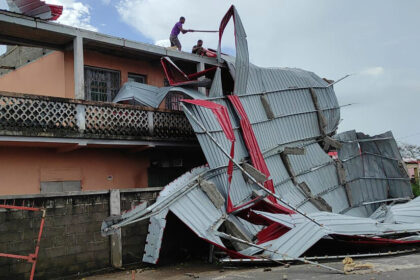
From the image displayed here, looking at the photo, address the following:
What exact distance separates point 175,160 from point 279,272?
293 inches

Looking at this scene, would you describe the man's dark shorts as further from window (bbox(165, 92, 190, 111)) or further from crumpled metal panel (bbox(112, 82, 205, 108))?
crumpled metal panel (bbox(112, 82, 205, 108))

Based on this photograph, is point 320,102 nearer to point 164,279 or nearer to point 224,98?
point 224,98

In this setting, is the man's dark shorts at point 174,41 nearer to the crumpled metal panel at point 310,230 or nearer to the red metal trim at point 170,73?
the red metal trim at point 170,73

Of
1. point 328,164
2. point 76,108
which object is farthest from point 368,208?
point 76,108

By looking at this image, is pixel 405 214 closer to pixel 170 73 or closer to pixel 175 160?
pixel 175 160

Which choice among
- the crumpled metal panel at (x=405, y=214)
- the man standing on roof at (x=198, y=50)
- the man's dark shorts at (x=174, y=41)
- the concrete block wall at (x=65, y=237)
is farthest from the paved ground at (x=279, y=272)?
the man's dark shorts at (x=174, y=41)

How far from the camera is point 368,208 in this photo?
50.3 ft

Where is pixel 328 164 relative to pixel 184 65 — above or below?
below

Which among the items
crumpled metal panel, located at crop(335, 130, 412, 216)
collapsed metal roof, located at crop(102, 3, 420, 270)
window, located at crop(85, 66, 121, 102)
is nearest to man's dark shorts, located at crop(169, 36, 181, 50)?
collapsed metal roof, located at crop(102, 3, 420, 270)

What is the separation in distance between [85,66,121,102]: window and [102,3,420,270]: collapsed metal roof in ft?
12.6

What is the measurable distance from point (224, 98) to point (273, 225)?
4033 mm

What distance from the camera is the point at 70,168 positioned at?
40.4ft

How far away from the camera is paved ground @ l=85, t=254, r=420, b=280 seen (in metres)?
6.80

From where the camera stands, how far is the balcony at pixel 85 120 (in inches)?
405
